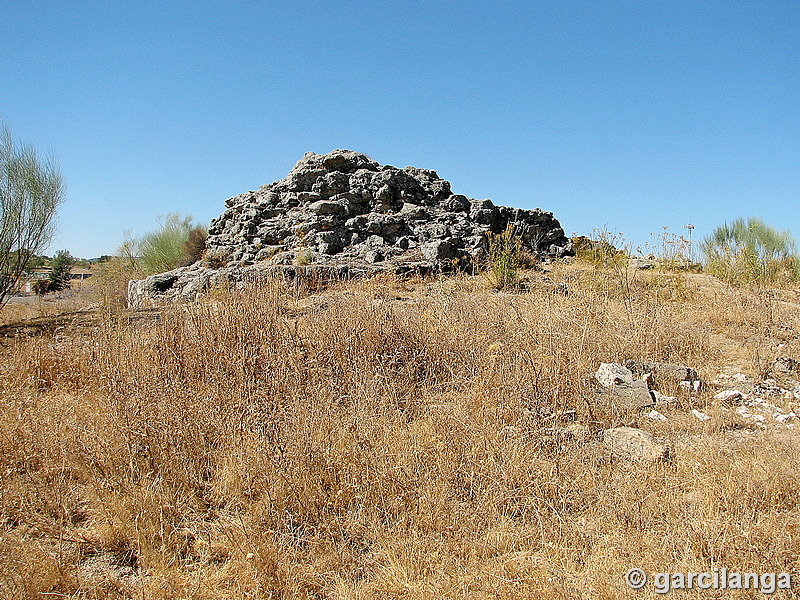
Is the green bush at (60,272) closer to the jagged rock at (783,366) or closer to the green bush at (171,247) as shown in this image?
the green bush at (171,247)

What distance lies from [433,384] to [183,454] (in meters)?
1.98

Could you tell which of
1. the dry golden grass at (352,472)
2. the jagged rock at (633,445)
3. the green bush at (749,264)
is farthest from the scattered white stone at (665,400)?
the green bush at (749,264)

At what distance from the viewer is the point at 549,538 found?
8.14 ft

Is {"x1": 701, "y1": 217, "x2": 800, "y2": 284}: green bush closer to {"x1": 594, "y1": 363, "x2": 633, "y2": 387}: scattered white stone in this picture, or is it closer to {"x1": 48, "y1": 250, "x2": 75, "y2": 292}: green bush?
{"x1": 594, "y1": 363, "x2": 633, "y2": 387}: scattered white stone

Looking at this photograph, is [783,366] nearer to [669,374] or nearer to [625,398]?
[669,374]

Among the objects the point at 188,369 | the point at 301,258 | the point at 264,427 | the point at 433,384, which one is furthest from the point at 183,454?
the point at 301,258

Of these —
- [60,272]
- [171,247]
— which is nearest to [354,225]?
[171,247]

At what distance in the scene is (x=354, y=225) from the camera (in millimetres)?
12477

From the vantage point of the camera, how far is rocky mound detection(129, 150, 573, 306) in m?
10.9

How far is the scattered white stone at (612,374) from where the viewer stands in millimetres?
4297

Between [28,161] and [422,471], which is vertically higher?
[28,161]

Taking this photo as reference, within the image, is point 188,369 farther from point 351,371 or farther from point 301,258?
point 301,258

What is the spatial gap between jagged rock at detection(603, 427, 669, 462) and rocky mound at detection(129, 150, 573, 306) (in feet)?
21.9

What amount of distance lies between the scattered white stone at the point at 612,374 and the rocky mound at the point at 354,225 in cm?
574
